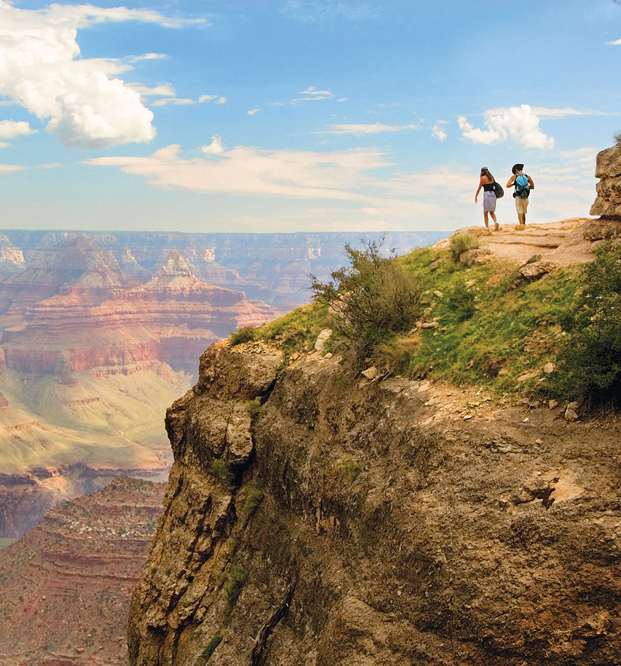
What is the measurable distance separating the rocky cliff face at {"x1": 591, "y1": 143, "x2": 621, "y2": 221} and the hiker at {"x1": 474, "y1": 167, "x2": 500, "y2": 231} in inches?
200

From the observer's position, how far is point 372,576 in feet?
34.9

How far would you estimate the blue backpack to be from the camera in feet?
62.2

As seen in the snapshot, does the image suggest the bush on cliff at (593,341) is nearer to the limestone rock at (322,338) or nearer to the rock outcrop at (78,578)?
the limestone rock at (322,338)

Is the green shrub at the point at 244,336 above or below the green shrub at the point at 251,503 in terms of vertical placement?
above

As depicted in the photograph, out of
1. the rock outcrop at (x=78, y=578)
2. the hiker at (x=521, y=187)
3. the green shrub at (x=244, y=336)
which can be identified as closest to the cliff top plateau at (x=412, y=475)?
the green shrub at (x=244, y=336)

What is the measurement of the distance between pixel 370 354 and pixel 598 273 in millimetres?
4833

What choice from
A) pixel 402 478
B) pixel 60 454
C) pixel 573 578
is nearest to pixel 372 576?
pixel 402 478

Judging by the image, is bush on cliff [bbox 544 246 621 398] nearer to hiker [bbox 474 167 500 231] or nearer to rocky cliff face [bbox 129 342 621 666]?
rocky cliff face [bbox 129 342 621 666]

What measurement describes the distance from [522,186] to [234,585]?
12674 mm

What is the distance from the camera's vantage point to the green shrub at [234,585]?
14258 mm

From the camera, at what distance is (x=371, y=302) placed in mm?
15164

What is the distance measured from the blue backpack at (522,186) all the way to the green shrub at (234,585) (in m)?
12.2

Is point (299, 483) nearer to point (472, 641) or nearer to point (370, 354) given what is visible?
point (370, 354)

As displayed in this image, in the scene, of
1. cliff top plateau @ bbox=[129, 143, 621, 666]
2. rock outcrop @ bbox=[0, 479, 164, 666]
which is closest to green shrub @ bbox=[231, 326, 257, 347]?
cliff top plateau @ bbox=[129, 143, 621, 666]
